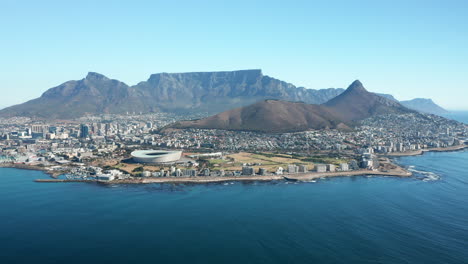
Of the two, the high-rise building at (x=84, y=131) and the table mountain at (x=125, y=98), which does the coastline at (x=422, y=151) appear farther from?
the table mountain at (x=125, y=98)

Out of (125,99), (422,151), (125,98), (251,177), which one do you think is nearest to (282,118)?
(422,151)

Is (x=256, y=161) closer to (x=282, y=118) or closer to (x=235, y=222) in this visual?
(x=235, y=222)

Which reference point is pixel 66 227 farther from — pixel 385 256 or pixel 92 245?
pixel 385 256

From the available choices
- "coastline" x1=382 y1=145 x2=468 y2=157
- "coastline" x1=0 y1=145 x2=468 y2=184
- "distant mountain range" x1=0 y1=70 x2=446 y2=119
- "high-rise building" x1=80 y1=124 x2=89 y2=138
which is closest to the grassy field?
"coastline" x1=0 y1=145 x2=468 y2=184

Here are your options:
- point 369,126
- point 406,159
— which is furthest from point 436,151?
point 369,126

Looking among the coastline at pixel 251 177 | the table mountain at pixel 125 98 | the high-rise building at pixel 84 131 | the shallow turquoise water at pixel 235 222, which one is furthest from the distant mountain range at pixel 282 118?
the table mountain at pixel 125 98

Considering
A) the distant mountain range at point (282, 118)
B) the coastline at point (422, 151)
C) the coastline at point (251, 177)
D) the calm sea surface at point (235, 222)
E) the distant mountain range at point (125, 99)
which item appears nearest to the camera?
the calm sea surface at point (235, 222)
